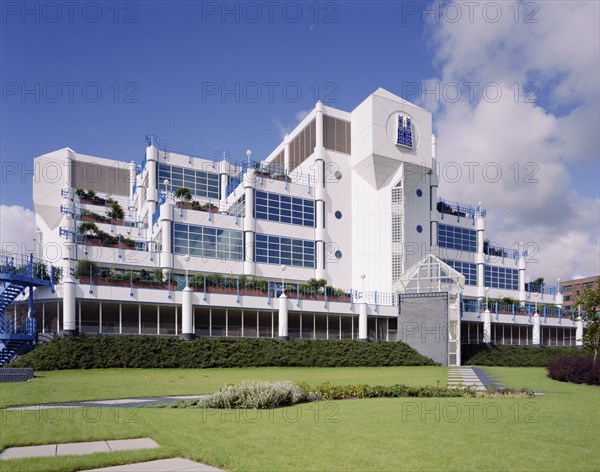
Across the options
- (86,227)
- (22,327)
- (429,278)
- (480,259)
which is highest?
(86,227)

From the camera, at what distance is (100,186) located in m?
59.3

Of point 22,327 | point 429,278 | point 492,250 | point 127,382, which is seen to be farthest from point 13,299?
point 492,250

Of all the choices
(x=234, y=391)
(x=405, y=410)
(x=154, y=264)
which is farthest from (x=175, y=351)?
(x=405, y=410)

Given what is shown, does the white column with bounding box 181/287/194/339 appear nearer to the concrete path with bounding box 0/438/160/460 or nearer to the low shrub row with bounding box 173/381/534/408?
the low shrub row with bounding box 173/381/534/408

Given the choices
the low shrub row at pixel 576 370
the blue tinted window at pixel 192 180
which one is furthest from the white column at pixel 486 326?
the blue tinted window at pixel 192 180

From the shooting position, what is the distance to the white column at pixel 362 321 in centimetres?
4091

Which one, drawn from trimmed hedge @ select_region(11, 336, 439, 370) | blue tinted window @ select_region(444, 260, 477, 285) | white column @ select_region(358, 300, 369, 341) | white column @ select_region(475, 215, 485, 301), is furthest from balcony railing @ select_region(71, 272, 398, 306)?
white column @ select_region(475, 215, 485, 301)

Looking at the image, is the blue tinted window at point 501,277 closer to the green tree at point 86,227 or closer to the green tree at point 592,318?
the green tree at point 592,318

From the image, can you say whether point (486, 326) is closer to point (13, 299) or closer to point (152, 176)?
point (152, 176)

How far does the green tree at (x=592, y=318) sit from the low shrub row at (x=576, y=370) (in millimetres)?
1896

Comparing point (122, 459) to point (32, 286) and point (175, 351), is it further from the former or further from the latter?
point (32, 286)

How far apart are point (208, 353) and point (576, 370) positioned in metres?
20.7

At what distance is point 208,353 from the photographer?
105 feet

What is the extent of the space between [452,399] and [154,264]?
2924 centimetres
